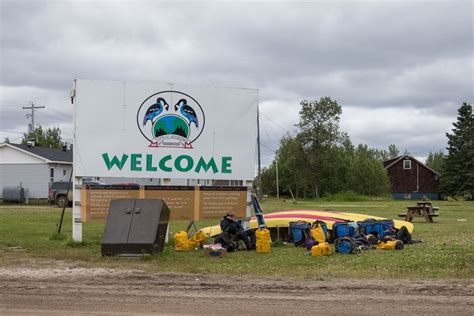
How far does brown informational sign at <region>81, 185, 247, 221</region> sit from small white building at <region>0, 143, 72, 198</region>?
110ft

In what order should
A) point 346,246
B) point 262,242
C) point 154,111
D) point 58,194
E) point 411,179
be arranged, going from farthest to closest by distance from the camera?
1. point 411,179
2. point 58,194
3. point 154,111
4. point 262,242
5. point 346,246

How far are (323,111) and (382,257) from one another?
74.2 m

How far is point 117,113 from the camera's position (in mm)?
16047

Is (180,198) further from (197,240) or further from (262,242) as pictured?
(262,242)

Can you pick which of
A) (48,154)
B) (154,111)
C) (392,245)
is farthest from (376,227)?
(48,154)

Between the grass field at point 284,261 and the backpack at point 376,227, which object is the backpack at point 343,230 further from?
the grass field at point 284,261

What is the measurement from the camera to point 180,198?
1602 cm

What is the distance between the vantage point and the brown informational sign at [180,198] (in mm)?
15570

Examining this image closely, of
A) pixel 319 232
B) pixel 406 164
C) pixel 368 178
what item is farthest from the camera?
pixel 406 164

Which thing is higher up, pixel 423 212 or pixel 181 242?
pixel 423 212

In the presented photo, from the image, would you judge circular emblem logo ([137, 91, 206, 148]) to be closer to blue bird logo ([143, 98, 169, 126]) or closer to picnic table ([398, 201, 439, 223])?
blue bird logo ([143, 98, 169, 126])

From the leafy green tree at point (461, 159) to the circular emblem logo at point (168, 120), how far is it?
6414 centimetres

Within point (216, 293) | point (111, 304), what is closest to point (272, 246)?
point (216, 293)

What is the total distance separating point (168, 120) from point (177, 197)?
80.1 inches
